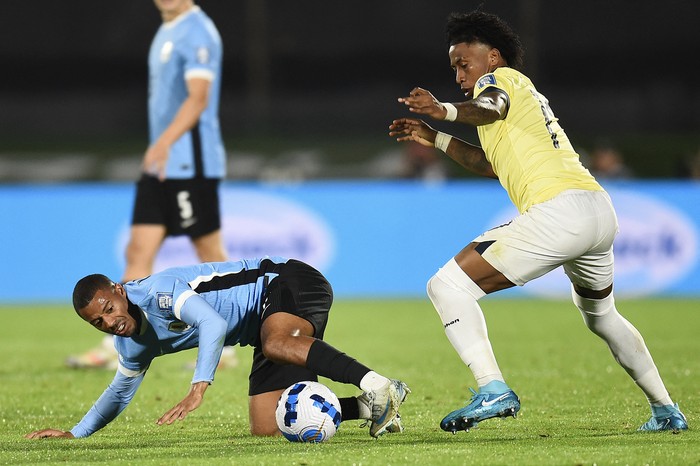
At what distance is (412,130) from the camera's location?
579cm


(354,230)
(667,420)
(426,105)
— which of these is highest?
(426,105)

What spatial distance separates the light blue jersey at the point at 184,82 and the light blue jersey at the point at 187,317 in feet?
8.30

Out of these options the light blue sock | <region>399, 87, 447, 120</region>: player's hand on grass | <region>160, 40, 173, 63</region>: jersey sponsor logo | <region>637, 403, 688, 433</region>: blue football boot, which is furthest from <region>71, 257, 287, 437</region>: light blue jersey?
<region>160, 40, 173, 63</region>: jersey sponsor logo

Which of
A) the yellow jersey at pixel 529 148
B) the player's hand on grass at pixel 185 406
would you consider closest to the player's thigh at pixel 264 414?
the player's hand on grass at pixel 185 406

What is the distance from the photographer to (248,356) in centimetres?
1015

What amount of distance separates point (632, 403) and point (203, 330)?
2.83 meters

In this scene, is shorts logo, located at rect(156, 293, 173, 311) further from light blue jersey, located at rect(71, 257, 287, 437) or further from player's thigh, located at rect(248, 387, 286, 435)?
player's thigh, located at rect(248, 387, 286, 435)

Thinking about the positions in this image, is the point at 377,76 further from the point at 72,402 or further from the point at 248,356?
the point at 72,402

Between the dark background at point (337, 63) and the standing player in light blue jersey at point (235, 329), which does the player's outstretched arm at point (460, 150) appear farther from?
the dark background at point (337, 63)

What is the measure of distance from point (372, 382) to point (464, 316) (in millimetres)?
526

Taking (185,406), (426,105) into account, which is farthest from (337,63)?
(185,406)

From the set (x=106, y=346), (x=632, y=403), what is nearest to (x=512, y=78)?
(x=632, y=403)

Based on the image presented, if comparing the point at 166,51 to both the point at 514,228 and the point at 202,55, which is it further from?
the point at 514,228

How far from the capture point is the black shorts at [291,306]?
Answer: 586cm
